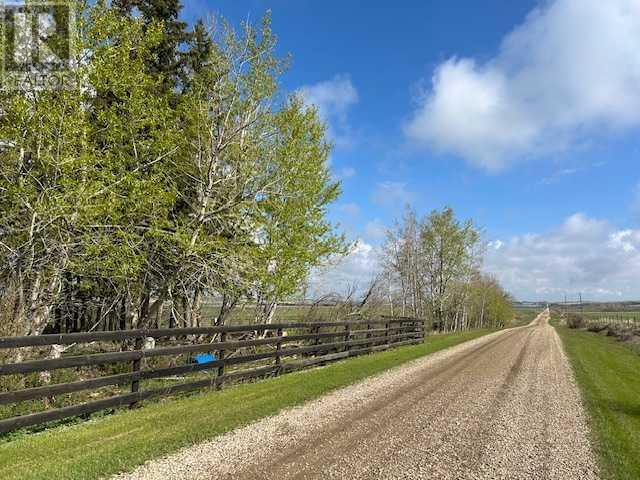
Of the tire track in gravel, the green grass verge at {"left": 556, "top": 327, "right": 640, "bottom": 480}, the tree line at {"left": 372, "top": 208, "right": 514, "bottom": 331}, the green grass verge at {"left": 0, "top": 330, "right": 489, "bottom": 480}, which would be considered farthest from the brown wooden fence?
the tree line at {"left": 372, "top": 208, "right": 514, "bottom": 331}

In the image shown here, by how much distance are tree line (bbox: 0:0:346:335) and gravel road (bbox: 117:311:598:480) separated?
5.81m

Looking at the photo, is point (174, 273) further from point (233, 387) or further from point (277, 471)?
point (277, 471)

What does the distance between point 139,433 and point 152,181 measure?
6.41 metres

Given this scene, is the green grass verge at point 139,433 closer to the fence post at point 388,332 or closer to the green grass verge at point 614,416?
the green grass verge at point 614,416

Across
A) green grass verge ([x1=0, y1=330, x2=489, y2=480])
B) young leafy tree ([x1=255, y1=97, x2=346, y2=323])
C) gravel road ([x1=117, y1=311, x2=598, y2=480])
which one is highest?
young leafy tree ([x1=255, y1=97, x2=346, y2=323])

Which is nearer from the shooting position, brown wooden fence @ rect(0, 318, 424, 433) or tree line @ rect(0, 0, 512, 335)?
brown wooden fence @ rect(0, 318, 424, 433)

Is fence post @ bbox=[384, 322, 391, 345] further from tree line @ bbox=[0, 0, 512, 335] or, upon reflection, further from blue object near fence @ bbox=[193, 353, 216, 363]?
blue object near fence @ bbox=[193, 353, 216, 363]

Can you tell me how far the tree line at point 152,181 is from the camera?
895 cm

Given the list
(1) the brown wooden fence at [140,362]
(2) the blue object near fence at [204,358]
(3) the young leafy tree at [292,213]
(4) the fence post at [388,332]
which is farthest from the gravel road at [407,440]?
(4) the fence post at [388,332]

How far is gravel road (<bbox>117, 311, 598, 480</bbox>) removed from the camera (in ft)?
15.5

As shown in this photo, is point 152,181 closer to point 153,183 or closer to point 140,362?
point 153,183

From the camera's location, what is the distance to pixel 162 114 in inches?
429

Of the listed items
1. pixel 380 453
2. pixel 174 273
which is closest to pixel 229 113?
pixel 174 273

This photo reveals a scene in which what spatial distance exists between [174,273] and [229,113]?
5.41 metres
